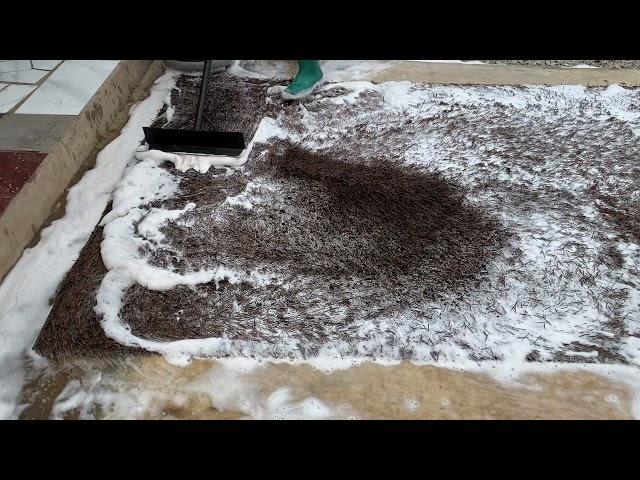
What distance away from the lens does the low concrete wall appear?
2.34 metres

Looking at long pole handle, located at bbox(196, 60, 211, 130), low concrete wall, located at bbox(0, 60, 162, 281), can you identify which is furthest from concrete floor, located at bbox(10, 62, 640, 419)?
long pole handle, located at bbox(196, 60, 211, 130)

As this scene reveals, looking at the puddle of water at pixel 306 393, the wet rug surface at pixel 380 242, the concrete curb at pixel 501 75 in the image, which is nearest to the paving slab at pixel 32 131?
the wet rug surface at pixel 380 242

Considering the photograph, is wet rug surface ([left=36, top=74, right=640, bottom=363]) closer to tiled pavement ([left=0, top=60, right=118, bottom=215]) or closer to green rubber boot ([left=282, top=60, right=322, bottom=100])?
green rubber boot ([left=282, top=60, right=322, bottom=100])

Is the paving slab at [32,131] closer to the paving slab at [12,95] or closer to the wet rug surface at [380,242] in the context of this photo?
the paving slab at [12,95]

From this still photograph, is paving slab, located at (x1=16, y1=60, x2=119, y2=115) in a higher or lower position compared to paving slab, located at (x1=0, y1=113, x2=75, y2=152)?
higher

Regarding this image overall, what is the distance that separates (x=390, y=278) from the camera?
2.28 m

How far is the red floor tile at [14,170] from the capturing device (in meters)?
2.39

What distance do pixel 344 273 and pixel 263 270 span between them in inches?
15.1

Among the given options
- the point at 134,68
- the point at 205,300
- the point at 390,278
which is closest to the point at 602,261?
the point at 390,278

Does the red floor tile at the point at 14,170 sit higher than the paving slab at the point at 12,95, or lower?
lower

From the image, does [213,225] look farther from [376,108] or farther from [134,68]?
[134,68]

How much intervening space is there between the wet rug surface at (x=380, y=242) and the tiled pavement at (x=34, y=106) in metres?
0.47

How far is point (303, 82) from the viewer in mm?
3475

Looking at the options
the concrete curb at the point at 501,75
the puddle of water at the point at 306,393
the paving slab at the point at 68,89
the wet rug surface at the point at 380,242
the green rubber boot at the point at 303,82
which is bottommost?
the puddle of water at the point at 306,393
